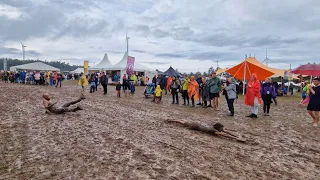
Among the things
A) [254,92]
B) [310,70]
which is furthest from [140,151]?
[310,70]

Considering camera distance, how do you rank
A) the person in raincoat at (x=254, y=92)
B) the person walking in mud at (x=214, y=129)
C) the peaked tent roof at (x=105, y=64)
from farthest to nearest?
1. the peaked tent roof at (x=105, y=64)
2. the person in raincoat at (x=254, y=92)
3. the person walking in mud at (x=214, y=129)

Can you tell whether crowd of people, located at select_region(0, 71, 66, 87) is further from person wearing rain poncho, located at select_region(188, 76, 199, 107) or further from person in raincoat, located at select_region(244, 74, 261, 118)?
person in raincoat, located at select_region(244, 74, 261, 118)

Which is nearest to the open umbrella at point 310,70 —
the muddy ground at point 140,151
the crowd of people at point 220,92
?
the crowd of people at point 220,92

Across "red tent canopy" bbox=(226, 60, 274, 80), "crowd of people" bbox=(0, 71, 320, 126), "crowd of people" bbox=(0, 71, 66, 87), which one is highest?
"red tent canopy" bbox=(226, 60, 274, 80)

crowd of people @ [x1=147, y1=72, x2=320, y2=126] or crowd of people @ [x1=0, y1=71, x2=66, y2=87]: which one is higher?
crowd of people @ [x1=0, y1=71, x2=66, y2=87]

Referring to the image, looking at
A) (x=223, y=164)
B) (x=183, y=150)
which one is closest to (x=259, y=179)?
(x=223, y=164)

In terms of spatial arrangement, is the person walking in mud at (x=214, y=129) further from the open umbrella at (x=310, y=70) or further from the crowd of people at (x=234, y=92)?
the open umbrella at (x=310, y=70)

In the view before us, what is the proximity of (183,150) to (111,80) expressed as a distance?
99.6 feet

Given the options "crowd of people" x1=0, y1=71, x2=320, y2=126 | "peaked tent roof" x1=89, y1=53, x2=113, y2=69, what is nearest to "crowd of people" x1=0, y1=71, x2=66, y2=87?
"peaked tent roof" x1=89, y1=53, x2=113, y2=69

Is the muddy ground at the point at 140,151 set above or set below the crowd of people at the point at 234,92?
below

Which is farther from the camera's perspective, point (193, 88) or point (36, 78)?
point (36, 78)

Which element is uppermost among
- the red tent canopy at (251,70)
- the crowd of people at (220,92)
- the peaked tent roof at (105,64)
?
the peaked tent roof at (105,64)

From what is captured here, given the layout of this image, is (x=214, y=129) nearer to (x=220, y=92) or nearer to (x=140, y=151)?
(x=140, y=151)

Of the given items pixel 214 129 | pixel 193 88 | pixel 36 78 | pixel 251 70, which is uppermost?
pixel 251 70
